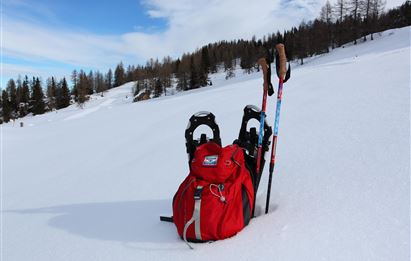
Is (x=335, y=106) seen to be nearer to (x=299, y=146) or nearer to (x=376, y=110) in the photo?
(x=376, y=110)

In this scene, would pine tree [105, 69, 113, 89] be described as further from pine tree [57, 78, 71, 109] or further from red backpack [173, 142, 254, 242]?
red backpack [173, 142, 254, 242]

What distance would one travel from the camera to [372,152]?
11.7 feet

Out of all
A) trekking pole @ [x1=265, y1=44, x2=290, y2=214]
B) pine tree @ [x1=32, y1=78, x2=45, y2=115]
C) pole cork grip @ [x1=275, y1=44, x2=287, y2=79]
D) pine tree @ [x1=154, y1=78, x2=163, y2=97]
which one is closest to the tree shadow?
trekking pole @ [x1=265, y1=44, x2=290, y2=214]

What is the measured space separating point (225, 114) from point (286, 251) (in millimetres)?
6034

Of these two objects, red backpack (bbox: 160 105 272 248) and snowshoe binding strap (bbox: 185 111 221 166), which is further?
snowshoe binding strap (bbox: 185 111 221 166)

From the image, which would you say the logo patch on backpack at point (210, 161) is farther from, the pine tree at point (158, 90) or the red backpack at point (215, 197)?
the pine tree at point (158, 90)

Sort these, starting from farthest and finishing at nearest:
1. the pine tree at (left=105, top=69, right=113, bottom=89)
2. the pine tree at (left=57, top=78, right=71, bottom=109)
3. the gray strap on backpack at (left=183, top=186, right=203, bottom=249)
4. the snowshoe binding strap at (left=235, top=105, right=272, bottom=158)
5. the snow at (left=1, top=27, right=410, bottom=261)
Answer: the pine tree at (left=105, top=69, right=113, bottom=89) → the pine tree at (left=57, top=78, right=71, bottom=109) → the snowshoe binding strap at (left=235, top=105, right=272, bottom=158) → the gray strap on backpack at (left=183, top=186, right=203, bottom=249) → the snow at (left=1, top=27, right=410, bottom=261)

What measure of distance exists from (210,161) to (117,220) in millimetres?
1455

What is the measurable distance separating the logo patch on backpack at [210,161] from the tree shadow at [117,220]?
0.74 m

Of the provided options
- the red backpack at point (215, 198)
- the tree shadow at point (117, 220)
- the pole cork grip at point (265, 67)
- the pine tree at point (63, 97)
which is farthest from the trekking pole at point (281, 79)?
the pine tree at point (63, 97)

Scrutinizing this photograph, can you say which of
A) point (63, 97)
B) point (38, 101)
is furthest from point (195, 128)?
point (63, 97)

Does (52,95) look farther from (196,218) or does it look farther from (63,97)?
(196,218)

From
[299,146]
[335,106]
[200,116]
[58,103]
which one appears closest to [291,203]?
[200,116]

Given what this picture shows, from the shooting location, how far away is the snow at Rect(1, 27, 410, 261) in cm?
235
